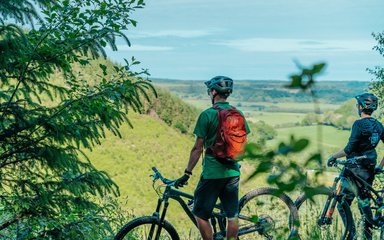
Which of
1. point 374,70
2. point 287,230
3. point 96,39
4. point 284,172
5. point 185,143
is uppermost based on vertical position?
point 185,143

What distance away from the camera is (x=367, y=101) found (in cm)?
612

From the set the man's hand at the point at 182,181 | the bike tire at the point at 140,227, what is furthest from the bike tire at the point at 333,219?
the man's hand at the point at 182,181

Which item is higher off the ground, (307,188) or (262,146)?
(262,146)

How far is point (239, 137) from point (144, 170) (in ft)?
214

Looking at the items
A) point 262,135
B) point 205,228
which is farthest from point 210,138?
point 262,135

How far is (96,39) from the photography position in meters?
5.92

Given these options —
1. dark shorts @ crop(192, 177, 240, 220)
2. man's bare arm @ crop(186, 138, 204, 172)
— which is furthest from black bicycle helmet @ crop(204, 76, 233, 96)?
dark shorts @ crop(192, 177, 240, 220)

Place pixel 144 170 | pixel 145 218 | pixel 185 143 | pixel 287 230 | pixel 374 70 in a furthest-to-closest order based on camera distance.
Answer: pixel 185 143 < pixel 144 170 < pixel 374 70 < pixel 145 218 < pixel 287 230

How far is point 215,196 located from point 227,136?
24.0 inches

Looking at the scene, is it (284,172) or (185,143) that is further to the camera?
(185,143)

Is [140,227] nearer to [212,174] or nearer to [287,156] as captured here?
[212,174]

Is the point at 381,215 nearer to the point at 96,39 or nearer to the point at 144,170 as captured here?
the point at 96,39

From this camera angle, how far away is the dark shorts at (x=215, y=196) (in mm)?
4824

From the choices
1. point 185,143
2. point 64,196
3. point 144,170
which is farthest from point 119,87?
point 185,143
